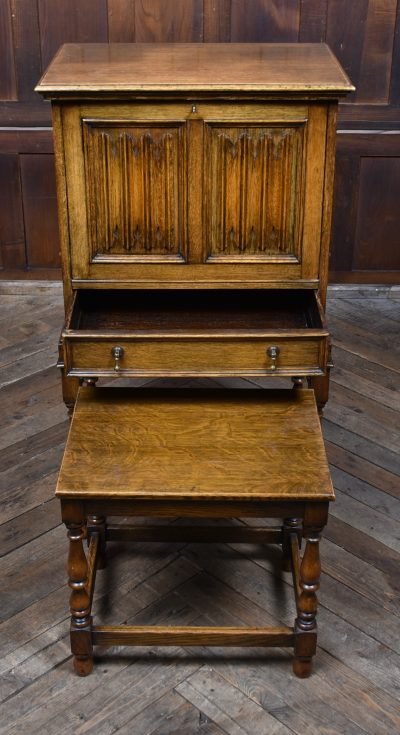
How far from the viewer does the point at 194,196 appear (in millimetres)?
2732

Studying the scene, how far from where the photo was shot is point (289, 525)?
9.71 feet

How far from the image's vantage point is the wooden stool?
238 centimetres

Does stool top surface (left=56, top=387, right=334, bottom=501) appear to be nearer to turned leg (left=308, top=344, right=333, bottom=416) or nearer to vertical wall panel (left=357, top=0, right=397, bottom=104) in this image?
turned leg (left=308, top=344, right=333, bottom=416)

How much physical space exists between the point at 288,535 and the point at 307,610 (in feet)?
1.49

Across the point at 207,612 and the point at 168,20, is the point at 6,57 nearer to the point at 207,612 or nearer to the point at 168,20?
the point at 168,20

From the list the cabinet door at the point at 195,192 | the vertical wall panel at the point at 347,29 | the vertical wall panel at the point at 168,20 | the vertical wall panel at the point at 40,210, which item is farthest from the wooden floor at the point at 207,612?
the vertical wall panel at the point at 168,20

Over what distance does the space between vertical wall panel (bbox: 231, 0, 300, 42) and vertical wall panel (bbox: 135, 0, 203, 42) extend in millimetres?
170

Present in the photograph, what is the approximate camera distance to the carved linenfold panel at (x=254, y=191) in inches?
105

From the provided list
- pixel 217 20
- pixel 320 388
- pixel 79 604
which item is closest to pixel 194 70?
pixel 320 388

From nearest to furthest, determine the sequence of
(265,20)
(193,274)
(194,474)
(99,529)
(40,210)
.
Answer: (194,474) < (193,274) < (99,529) < (265,20) < (40,210)

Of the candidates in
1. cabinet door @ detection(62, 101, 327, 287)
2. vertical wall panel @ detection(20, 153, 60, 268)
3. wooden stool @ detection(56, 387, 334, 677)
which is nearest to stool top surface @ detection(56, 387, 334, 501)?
wooden stool @ detection(56, 387, 334, 677)

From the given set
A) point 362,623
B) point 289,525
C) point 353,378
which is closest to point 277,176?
point 289,525

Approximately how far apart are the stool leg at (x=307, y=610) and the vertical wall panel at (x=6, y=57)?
9.81 feet

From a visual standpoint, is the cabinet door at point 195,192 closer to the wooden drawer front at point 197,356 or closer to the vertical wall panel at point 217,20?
the wooden drawer front at point 197,356
